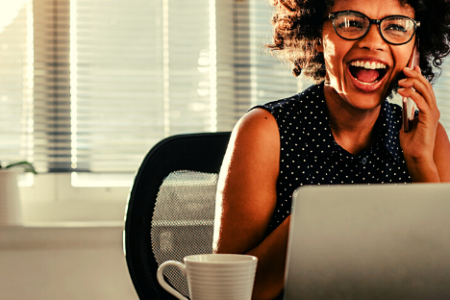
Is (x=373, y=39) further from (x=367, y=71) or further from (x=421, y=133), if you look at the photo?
(x=421, y=133)

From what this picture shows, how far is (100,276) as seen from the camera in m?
1.88

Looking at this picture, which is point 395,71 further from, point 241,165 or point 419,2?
point 241,165

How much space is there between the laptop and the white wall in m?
1.50

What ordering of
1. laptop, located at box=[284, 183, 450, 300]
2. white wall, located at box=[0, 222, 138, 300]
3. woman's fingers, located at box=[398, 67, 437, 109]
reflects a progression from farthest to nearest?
white wall, located at box=[0, 222, 138, 300], woman's fingers, located at box=[398, 67, 437, 109], laptop, located at box=[284, 183, 450, 300]

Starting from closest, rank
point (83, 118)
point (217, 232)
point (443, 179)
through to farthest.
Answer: point (217, 232) < point (443, 179) < point (83, 118)

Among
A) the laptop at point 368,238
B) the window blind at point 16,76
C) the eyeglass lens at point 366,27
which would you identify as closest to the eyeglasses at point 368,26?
the eyeglass lens at point 366,27

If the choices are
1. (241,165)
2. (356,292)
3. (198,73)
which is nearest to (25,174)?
(198,73)

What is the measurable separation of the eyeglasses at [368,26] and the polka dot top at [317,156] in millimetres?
184

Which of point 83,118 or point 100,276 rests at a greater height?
point 83,118

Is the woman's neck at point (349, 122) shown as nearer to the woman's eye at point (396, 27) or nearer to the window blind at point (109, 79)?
the woman's eye at point (396, 27)

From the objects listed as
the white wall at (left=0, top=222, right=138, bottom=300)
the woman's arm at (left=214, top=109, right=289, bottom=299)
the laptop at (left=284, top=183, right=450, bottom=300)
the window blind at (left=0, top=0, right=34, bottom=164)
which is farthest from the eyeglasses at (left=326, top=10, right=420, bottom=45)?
the window blind at (left=0, top=0, right=34, bottom=164)

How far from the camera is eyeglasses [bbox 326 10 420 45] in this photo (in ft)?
3.54

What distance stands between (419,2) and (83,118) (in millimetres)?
1445

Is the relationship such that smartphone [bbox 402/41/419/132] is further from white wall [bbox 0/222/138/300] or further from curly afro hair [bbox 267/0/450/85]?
white wall [bbox 0/222/138/300]
